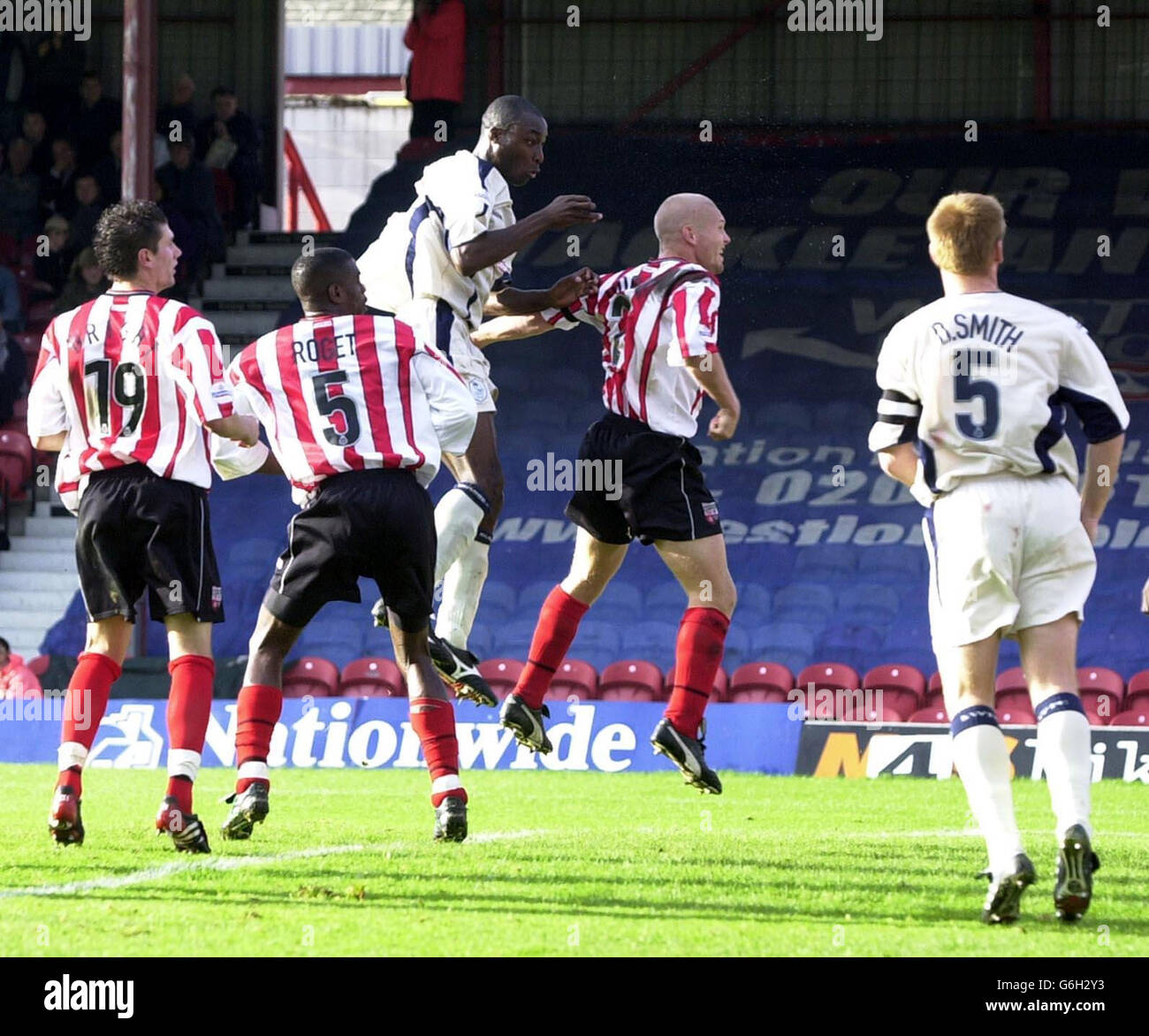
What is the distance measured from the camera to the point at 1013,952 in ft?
14.5

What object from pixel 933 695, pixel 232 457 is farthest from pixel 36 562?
pixel 232 457

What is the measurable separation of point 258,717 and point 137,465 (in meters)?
0.99

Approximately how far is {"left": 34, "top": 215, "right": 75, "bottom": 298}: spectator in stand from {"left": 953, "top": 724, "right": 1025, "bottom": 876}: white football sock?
1546 cm

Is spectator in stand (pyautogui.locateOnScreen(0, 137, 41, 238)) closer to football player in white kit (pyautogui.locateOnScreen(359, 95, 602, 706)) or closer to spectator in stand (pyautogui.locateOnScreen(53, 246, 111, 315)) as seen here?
spectator in stand (pyautogui.locateOnScreen(53, 246, 111, 315))

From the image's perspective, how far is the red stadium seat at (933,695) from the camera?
14.0 metres

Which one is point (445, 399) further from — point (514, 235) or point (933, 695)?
point (933, 695)

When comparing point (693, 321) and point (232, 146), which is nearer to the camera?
point (693, 321)

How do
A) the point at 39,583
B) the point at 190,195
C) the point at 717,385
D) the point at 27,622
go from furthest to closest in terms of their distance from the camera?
the point at 190,195
the point at 39,583
the point at 27,622
the point at 717,385

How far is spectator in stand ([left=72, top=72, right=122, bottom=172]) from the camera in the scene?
64.7ft

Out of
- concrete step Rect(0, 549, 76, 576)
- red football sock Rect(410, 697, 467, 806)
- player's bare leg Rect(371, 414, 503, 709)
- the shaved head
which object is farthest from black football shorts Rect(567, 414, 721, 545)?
concrete step Rect(0, 549, 76, 576)

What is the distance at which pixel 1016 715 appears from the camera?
13.8m

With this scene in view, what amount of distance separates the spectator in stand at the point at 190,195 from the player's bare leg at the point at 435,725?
12.6 metres

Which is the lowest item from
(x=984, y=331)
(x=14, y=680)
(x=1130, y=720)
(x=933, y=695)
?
(x=1130, y=720)

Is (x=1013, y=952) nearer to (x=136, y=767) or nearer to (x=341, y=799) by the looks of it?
(x=341, y=799)
